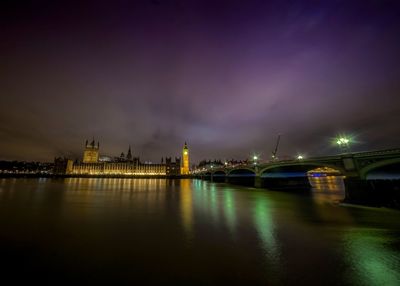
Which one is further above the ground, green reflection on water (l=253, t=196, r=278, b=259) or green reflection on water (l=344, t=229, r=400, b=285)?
green reflection on water (l=253, t=196, r=278, b=259)

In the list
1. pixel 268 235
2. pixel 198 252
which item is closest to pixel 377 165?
pixel 268 235

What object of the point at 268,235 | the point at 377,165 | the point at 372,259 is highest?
the point at 377,165

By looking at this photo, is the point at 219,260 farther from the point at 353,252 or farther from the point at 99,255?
the point at 353,252

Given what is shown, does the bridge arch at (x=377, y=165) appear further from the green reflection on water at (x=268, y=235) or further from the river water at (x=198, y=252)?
the green reflection on water at (x=268, y=235)

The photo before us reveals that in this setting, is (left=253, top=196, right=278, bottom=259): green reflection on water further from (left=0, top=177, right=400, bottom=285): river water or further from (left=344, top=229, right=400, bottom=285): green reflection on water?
(left=344, top=229, right=400, bottom=285): green reflection on water

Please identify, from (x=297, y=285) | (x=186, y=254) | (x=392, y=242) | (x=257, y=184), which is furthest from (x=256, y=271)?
(x=257, y=184)

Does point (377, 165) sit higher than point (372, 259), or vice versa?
point (377, 165)

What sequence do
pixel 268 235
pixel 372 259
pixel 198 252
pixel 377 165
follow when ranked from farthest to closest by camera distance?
pixel 377 165
pixel 268 235
pixel 198 252
pixel 372 259

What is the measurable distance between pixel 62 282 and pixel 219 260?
6749 millimetres

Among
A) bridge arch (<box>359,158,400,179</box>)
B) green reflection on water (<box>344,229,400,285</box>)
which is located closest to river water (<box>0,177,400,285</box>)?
green reflection on water (<box>344,229,400,285</box>)

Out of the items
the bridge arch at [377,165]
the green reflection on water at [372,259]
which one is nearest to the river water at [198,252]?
the green reflection on water at [372,259]

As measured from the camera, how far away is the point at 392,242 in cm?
1251

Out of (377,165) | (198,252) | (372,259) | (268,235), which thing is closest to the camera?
(372,259)

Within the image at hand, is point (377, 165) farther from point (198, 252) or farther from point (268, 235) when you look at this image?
point (198, 252)
